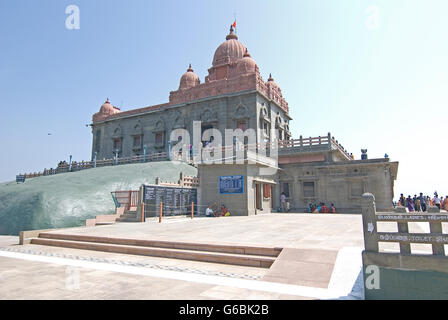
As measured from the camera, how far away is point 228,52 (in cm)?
3644

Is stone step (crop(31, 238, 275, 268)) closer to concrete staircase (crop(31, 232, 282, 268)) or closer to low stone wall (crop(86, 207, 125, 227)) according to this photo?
concrete staircase (crop(31, 232, 282, 268))

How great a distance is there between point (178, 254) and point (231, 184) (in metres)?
11.2

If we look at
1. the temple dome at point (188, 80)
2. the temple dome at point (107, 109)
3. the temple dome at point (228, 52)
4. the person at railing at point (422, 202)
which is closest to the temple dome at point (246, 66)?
the temple dome at point (228, 52)

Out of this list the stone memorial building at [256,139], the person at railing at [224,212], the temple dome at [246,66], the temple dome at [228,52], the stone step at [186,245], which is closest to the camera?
the stone step at [186,245]

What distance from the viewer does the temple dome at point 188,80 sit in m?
37.7

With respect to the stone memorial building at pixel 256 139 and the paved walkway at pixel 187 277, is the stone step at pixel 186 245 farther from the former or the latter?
the stone memorial building at pixel 256 139

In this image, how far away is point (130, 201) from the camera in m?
15.8

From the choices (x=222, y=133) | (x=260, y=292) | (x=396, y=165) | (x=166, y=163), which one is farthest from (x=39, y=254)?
(x=222, y=133)

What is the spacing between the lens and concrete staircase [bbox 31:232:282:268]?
6090 mm

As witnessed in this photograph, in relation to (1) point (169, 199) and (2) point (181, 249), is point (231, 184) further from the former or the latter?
(2) point (181, 249)

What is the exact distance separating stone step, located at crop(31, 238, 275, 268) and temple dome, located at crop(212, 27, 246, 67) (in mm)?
31735

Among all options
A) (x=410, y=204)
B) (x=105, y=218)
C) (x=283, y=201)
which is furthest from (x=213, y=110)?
(x=410, y=204)

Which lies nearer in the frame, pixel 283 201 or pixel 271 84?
pixel 283 201

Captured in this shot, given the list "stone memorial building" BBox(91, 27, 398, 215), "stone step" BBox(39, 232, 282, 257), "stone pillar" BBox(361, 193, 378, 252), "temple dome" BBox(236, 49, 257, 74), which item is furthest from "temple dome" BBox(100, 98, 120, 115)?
"stone pillar" BBox(361, 193, 378, 252)
